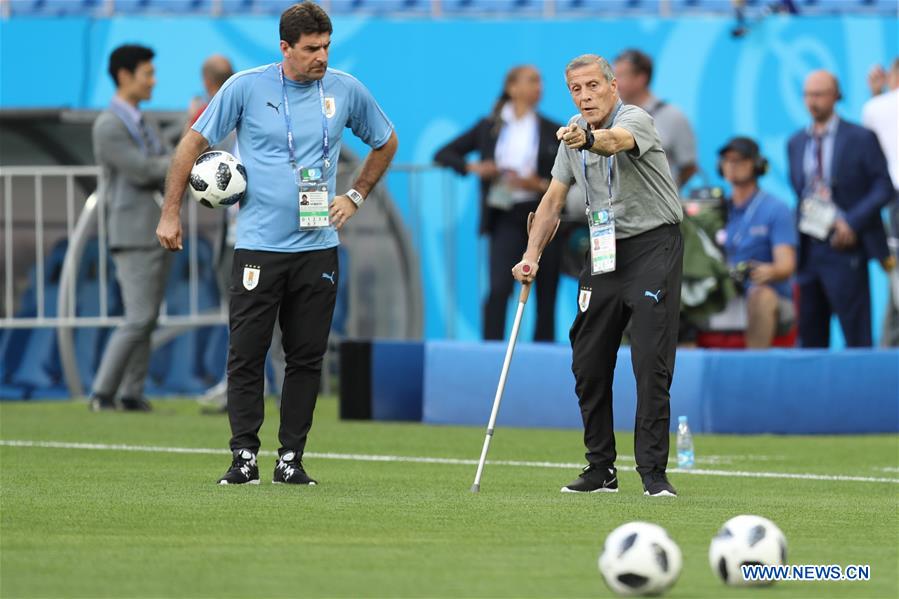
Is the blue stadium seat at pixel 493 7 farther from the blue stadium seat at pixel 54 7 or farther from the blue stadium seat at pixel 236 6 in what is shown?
the blue stadium seat at pixel 54 7

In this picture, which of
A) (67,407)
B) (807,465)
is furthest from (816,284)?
(67,407)

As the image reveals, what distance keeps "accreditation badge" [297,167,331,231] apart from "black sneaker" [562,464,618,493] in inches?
62.5

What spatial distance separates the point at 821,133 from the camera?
1332 cm

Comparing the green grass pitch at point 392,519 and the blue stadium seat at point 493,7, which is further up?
the blue stadium seat at point 493,7

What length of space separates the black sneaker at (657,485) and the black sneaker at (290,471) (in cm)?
148

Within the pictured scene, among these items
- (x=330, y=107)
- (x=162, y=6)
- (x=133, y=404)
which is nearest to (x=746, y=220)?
(x=133, y=404)

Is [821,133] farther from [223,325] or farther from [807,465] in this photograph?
[223,325]

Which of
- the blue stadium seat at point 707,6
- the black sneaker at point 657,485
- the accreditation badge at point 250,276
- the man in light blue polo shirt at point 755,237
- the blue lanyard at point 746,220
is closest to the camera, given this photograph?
the black sneaker at point 657,485

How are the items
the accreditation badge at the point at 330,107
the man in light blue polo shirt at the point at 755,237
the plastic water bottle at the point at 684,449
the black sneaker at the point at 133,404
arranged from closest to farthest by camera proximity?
1. the accreditation badge at the point at 330,107
2. the plastic water bottle at the point at 684,449
3. the man in light blue polo shirt at the point at 755,237
4. the black sneaker at the point at 133,404

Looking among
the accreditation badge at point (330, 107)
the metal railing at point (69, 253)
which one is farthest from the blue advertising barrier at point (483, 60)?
the accreditation badge at point (330, 107)

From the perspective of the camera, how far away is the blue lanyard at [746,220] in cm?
1338

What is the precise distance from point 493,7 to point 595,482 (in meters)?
8.99

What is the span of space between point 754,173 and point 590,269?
16.9 feet

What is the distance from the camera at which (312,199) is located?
8.56m
